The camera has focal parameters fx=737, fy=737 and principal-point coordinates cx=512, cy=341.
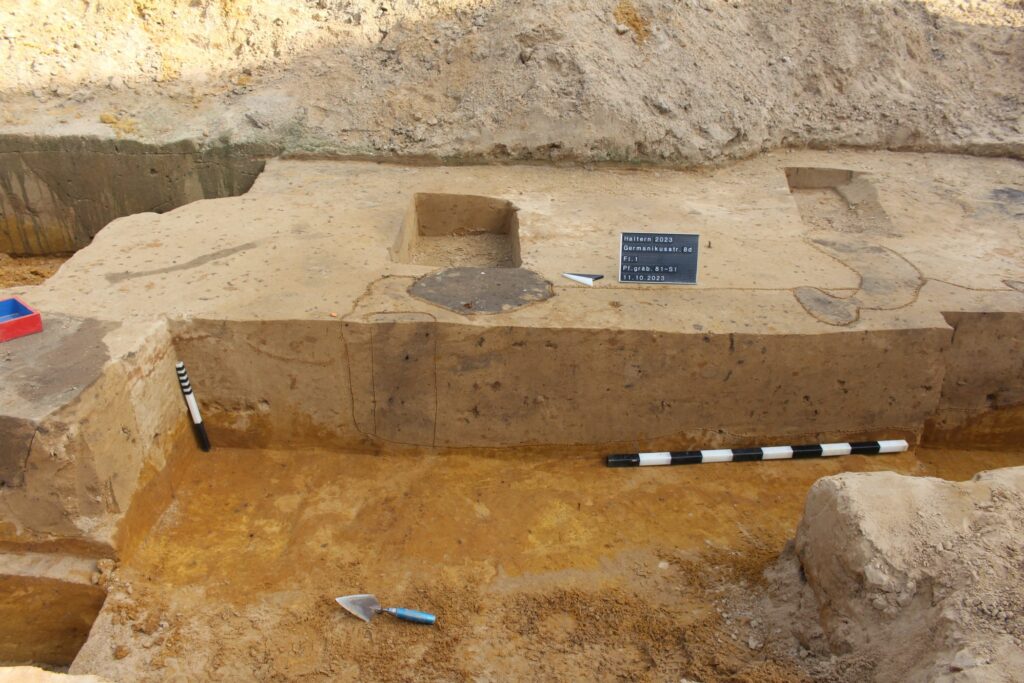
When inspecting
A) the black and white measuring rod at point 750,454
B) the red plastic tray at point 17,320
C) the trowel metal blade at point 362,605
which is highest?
the red plastic tray at point 17,320

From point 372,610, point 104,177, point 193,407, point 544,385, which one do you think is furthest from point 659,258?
point 104,177

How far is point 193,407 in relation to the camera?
10.8 ft

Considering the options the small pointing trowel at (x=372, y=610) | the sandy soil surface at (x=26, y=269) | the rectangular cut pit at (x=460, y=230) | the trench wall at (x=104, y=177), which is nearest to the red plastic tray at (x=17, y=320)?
the small pointing trowel at (x=372, y=610)

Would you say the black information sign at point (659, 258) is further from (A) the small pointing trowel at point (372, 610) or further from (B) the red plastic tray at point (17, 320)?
(B) the red plastic tray at point (17, 320)

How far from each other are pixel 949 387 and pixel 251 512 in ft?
10.9

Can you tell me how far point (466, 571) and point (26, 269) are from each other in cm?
475

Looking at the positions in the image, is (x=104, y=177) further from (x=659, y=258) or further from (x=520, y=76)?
(x=659, y=258)

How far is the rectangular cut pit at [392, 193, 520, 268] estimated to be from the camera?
4.62 meters

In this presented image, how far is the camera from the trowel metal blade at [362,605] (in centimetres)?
268

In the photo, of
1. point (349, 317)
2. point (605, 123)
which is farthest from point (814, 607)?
point (605, 123)

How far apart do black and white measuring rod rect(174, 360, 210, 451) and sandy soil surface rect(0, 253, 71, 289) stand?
3.08m

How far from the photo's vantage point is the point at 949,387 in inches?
142

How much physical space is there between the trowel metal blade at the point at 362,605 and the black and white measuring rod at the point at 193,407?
44.8 inches

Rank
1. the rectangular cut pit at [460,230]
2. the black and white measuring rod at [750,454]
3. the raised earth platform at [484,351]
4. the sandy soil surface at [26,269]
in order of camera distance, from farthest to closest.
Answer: the sandy soil surface at [26,269] → the rectangular cut pit at [460,230] → the black and white measuring rod at [750,454] → the raised earth platform at [484,351]
